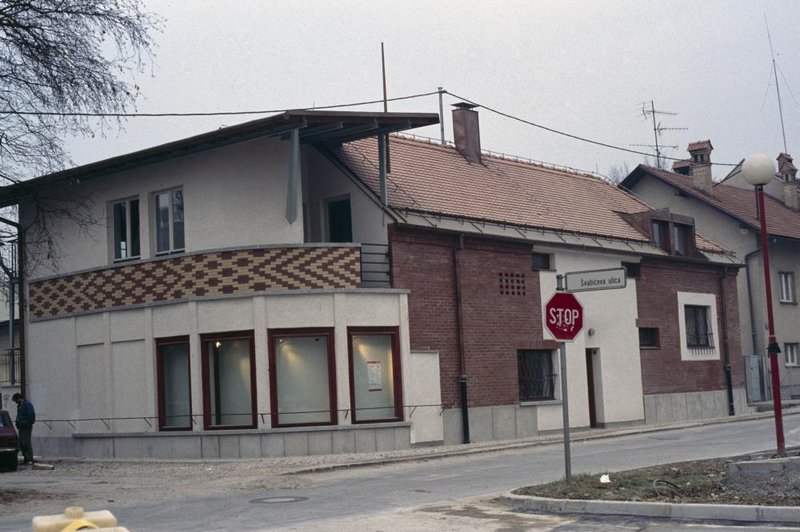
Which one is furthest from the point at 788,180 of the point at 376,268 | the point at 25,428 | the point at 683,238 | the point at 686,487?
the point at 686,487

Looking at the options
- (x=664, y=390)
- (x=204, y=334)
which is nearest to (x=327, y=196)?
(x=204, y=334)

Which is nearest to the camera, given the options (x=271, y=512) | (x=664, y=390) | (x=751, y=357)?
(x=271, y=512)

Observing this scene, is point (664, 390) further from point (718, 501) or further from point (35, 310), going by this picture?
point (718, 501)

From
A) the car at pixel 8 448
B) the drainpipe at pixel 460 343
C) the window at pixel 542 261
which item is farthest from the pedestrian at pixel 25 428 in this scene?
the window at pixel 542 261

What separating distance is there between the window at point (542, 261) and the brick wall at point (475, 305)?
769mm

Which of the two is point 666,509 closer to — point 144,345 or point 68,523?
point 68,523

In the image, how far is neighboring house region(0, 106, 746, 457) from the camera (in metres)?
23.9

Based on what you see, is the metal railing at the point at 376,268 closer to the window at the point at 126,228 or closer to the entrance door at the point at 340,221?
the entrance door at the point at 340,221

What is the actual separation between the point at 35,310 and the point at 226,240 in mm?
6863

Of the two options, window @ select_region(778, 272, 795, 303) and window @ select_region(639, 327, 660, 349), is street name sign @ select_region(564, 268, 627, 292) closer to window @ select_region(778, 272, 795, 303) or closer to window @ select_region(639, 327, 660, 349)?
window @ select_region(639, 327, 660, 349)

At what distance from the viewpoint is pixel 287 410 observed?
2380cm

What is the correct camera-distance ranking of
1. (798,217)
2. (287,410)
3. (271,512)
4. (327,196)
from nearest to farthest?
(271,512) → (287,410) → (327,196) → (798,217)

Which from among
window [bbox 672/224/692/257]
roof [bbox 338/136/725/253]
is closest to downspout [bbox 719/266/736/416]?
window [bbox 672/224/692/257]

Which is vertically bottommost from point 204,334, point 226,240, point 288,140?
point 204,334
